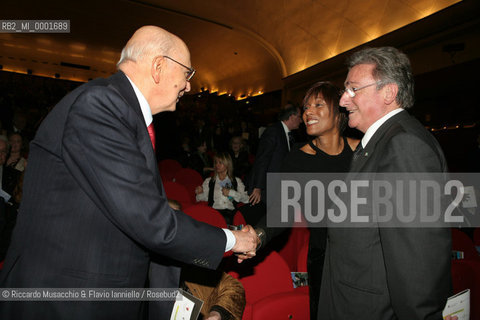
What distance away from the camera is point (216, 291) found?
75.4 inches

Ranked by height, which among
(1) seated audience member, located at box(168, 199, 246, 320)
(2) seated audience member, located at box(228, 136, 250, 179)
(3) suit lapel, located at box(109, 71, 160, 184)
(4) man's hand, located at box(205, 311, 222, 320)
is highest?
(2) seated audience member, located at box(228, 136, 250, 179)

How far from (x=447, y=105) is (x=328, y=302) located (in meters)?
10.4

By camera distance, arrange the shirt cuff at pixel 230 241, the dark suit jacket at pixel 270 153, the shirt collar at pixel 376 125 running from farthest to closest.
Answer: the dark suit jacket at pixel 270 153
the shirt cuff at pixel 230 241
the shirt collar at pixel 376 125

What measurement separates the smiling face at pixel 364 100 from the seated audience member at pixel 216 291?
47.8 inches

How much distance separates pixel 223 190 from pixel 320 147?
275cm

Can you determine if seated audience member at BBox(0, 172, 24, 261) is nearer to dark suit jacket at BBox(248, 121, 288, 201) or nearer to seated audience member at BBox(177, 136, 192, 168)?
dark suit jacket at BBox(248, 121, 288, 201)

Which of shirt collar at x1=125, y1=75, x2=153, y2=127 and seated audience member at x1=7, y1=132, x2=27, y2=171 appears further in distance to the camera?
seated audience member at x1=7, y1=132, x2=27, y2=171

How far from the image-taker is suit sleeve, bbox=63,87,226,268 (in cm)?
111

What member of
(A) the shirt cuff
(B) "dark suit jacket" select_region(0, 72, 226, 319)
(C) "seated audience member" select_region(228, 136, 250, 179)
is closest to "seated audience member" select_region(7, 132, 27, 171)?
(C) "seated audience member" select_region(228, 136, 250, 179)

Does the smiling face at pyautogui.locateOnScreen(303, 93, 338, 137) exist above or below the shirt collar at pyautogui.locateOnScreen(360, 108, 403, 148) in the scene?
above

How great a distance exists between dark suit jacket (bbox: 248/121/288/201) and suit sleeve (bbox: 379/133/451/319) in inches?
127

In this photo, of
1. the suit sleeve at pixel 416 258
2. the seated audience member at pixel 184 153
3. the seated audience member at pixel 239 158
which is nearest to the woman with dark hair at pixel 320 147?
the suit sleeve at pixel 416 258

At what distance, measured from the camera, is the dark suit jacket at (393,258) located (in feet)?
3.60

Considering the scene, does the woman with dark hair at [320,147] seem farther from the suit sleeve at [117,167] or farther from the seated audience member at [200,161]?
the seated audience member at [200,161]
